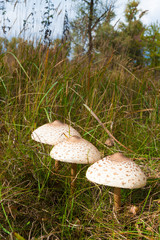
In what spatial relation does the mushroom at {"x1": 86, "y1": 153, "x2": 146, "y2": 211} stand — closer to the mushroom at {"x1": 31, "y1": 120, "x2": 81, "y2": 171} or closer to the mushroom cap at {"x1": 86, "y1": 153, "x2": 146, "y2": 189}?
the mushroom cap at {"x1": 86, "y1": 153, "x2": 146, "y2": 189}

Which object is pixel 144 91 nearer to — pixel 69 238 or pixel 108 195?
pixel 108 195

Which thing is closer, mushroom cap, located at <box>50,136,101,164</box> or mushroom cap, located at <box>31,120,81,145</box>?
mushroom cap, located at <box>50,136,101,164</box>

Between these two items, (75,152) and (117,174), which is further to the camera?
(75,152)

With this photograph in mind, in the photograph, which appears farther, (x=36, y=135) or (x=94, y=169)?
(x=36, y=135)

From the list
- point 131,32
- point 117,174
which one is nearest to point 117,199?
point 117,174

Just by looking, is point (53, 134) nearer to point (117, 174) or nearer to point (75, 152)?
point (75, 152)

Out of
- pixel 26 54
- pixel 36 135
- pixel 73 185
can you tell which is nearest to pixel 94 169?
pixel 73 185

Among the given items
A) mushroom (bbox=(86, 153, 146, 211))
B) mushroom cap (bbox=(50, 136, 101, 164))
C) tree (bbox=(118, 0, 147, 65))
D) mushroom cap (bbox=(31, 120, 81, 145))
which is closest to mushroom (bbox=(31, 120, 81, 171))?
mushroom cap (bbox=(31, 120, 81, 145))
